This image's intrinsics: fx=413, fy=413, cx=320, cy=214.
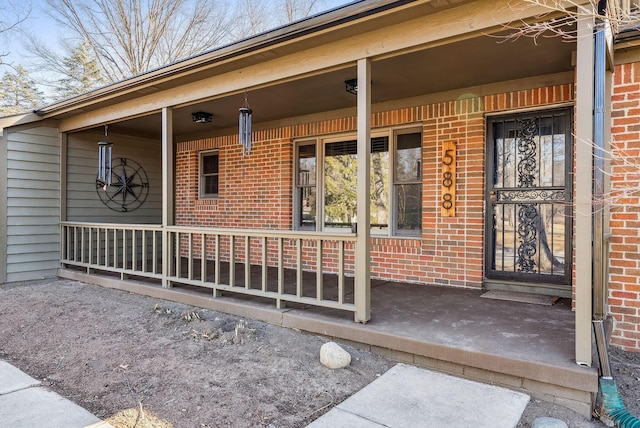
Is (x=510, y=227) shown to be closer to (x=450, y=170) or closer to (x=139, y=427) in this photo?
(x=450, y=170)

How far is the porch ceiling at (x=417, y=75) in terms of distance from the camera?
137 inches

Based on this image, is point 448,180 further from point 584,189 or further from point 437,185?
point 584,189

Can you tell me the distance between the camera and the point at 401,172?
535 centimetres

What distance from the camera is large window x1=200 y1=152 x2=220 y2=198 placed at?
744 cm

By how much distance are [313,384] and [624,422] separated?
181cm

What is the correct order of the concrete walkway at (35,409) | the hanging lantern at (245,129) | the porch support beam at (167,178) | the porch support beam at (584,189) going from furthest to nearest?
the porch support beam at (167,178) → the hanging lantern at (245,129) → the porch support beam at (584,189) → the concrete walkway at (35,409)

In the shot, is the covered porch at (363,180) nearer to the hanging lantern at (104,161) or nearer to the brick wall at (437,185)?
the brick wall at (437,185)

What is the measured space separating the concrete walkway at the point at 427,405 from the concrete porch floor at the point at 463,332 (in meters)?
0.14

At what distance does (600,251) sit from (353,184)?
3.43 meters

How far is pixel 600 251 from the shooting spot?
9.47 ft

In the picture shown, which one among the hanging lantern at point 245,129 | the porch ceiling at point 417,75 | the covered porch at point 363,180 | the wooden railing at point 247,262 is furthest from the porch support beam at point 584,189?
Answer: the hanging lantern at point 245,129

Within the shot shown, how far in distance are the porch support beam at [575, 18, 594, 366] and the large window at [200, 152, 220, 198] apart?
19.2 ft

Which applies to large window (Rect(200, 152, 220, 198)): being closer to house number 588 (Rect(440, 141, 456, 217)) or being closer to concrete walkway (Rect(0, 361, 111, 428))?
house number 588 (Rect(440, 141, 456, 217))

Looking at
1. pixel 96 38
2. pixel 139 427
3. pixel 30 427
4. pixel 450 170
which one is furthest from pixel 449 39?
pixel 96 38
